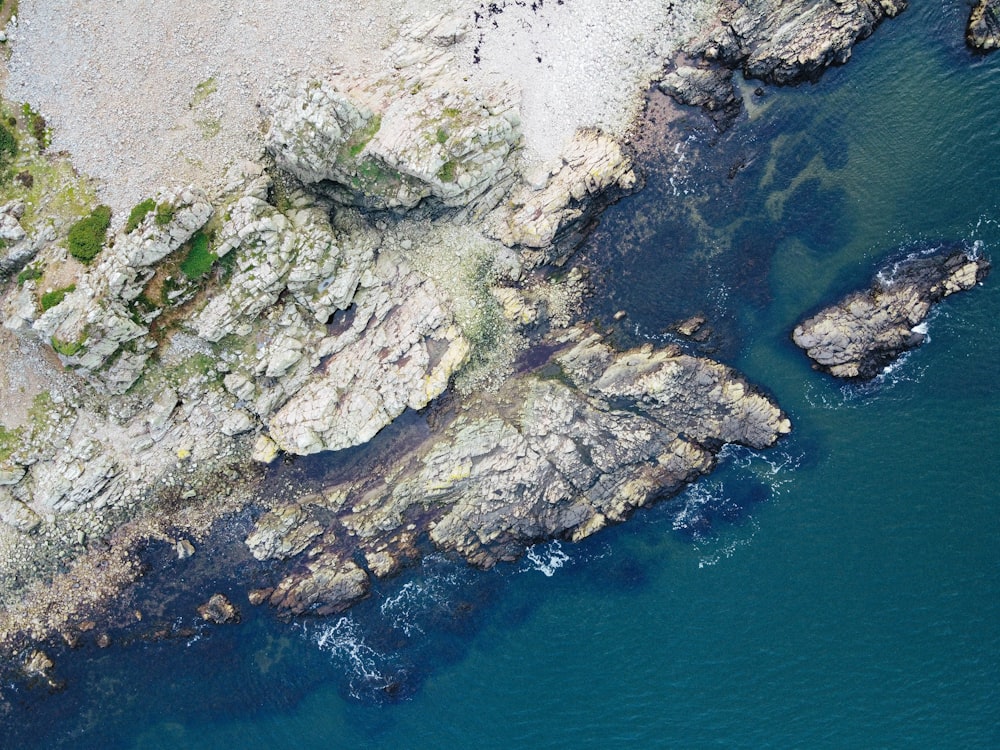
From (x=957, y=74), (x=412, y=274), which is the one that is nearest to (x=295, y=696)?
(x=412, y=274)

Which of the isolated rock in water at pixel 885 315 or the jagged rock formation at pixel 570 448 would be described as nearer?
the isolated rock in water at pixel 885 315

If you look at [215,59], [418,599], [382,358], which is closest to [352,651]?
[418,599]

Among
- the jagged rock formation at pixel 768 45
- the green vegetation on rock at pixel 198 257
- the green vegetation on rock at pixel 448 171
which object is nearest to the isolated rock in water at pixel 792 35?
the jagged rock formation at pixel 768 45

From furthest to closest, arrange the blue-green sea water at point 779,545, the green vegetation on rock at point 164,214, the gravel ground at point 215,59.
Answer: the blue-green sea water at point 779,545, the gravel ground at point 215,59, the green vegetation on rock at point 164,214

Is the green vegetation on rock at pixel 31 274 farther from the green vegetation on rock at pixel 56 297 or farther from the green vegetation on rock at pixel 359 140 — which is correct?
the green vegetation on rock at pixel 359 140

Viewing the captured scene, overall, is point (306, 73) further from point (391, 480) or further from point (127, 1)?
point (391, 480)
